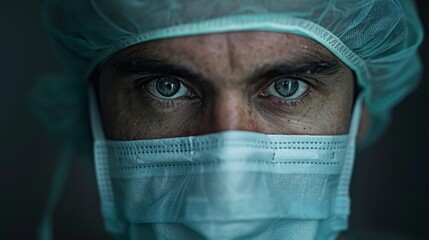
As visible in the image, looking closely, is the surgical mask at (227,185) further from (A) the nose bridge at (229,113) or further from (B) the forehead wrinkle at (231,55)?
(B) the forehead wrinkle at (231,55)

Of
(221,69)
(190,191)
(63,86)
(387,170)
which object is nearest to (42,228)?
(63,86)

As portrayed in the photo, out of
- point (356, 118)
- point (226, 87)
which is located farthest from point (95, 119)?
point (356, 118)

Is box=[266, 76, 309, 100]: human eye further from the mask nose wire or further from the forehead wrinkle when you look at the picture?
the mask nose wire

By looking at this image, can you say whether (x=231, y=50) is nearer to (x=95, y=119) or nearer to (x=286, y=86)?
(x=286, y=86)

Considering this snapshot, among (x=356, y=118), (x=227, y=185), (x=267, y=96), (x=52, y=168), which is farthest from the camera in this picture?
(x=52, y=168)

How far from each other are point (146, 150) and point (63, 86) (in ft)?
2.00

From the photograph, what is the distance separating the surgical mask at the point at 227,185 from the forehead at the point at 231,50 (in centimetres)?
14

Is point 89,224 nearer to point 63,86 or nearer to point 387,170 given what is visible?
point 63,86

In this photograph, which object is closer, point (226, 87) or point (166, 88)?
point (226, 87)

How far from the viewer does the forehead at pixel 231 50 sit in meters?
1.33

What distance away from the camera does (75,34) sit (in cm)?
154

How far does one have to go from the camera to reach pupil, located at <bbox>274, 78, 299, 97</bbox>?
4.74 feet

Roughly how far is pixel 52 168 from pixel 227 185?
1.37m

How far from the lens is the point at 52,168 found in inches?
99.1
